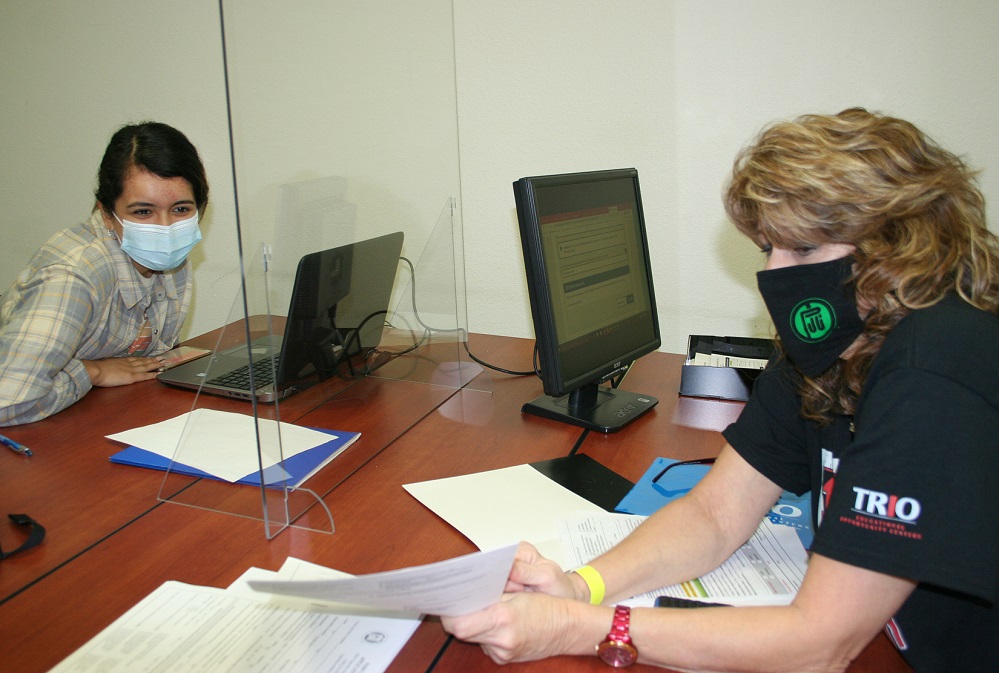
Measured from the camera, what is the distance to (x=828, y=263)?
883mm

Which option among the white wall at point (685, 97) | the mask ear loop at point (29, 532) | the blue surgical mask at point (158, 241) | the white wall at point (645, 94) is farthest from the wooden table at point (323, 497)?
the white wall at point (685, 97)

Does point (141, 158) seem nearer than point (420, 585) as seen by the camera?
No

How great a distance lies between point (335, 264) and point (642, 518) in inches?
28.4

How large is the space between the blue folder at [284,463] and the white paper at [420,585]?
1.48ft

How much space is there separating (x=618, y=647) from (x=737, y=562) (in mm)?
294

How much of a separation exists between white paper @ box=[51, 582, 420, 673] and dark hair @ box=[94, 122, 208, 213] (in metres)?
1.28

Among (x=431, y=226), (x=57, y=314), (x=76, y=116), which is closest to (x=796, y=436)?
(x=431, y=226)

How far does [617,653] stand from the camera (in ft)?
2.64

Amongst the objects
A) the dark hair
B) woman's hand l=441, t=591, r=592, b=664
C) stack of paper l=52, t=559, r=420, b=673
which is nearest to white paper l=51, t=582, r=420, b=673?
stack of paper l=52, t=559, r=420, b=673

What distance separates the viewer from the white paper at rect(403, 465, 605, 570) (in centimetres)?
104

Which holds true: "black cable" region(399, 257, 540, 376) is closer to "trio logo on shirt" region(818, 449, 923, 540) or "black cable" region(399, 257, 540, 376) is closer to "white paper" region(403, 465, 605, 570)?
"white paper" region(403, 465, 605, 570)

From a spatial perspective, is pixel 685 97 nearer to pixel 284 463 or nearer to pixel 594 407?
pixel 594 407

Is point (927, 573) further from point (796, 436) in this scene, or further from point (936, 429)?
point (796, 436)

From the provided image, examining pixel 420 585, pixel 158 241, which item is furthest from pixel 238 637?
pixel 158 241
